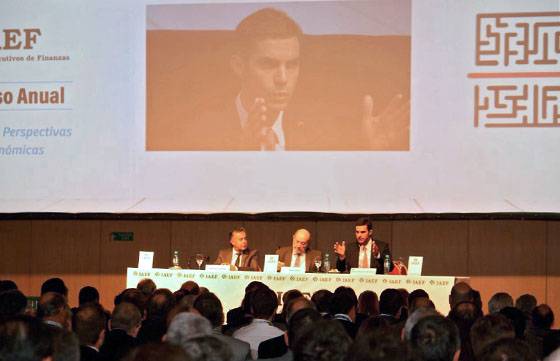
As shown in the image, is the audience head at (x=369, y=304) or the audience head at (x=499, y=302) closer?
the audience head at (x=499, y=302)

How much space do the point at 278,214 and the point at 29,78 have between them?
298 cm

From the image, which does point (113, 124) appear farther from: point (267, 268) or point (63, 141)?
point (267, 268)

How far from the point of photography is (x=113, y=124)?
33.3 feet

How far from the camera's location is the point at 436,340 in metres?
3.65

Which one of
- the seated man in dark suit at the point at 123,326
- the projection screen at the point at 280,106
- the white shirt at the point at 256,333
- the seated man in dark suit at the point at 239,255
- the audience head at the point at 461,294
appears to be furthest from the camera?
the projection screen at the point at 280,106

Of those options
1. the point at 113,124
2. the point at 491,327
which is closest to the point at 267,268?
the point at 113,124

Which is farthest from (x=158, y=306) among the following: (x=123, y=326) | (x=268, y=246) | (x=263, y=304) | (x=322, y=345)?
(x=268, y=246)

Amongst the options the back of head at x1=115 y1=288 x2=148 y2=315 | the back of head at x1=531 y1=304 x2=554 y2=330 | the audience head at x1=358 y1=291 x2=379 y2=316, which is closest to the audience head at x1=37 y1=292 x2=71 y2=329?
the back of head at x1=115 y1=288 x2=148 y2=315

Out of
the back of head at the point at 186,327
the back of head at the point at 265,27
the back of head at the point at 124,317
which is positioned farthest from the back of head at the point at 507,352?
the back of head at the point at 265,27

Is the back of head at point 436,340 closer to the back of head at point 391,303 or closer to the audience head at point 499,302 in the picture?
the back of head at point 391,303

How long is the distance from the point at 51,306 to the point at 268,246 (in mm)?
6173

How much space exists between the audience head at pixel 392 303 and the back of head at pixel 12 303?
88.1 inches

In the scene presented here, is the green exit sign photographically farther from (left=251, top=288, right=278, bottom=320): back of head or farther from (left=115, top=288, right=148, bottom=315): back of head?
(left=251, top=288, right=278, bottom=320): back of head

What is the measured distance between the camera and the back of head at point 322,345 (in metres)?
3.11
